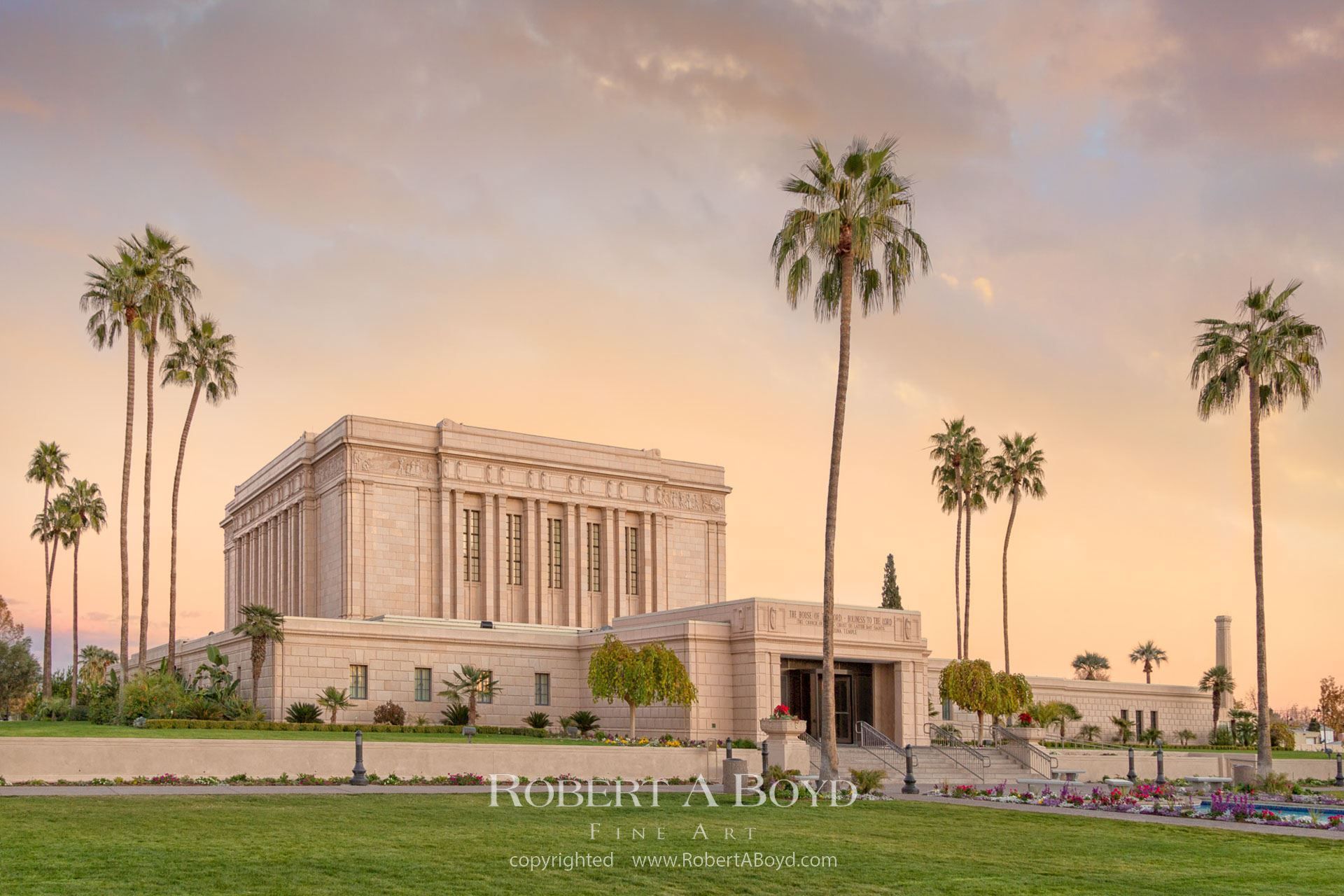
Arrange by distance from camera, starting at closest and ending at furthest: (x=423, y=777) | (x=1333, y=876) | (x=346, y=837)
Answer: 1. (x=1333, y=876)
2. (x=346, y=837)
3. (x=423, y=777)

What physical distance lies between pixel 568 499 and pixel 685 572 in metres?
8.33

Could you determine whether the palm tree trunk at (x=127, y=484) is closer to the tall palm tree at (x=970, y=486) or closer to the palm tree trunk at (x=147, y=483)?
the palm tree trunk at (x=147, y=483)

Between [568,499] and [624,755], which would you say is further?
[568,499]

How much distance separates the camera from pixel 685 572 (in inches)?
2731

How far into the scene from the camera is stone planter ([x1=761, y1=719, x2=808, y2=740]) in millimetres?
33375

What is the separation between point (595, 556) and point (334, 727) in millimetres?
28585

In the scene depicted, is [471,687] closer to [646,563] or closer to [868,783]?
[868,783]

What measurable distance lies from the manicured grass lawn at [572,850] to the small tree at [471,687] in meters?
19.7

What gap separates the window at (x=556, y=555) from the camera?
64562mm

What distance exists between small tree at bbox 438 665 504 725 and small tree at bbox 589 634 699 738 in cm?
555

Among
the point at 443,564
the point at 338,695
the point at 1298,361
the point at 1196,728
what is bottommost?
the point at 1196,728

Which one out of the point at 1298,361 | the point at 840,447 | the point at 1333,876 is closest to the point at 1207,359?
the point at 1298,361

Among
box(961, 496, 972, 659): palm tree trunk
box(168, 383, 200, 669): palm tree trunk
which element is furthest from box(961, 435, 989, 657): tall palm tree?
box(168, 383, 200, 669): palm tree trunk

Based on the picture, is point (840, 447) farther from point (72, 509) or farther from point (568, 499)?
point (72, 509)
